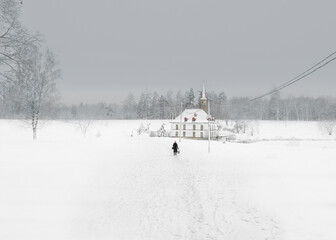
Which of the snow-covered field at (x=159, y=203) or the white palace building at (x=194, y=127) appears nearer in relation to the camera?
the snow-covered field at (x=159, y=203)

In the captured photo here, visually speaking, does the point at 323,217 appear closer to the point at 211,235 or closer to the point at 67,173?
the point at 211,235

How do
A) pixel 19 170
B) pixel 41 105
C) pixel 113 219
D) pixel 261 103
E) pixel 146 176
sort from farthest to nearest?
pixel 261 103, pixel 41 105, pixel 146 176, pixel 19 170, pixel 113 219

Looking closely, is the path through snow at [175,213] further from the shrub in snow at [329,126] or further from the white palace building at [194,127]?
the shrub in snow at [329,126]

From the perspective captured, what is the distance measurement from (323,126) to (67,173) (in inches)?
3162

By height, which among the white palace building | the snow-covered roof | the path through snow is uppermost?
the snow-covered roof

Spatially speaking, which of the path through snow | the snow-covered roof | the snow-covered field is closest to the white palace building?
the snow-covered roof

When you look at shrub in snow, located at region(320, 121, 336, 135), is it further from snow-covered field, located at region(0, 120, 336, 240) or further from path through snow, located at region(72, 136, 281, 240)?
path through snow, located at region(72, 136, 281, 240)

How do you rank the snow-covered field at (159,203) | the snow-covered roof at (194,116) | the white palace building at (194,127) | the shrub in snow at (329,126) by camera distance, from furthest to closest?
the shrub in snow at (329,126), the snow-covered roof at (194,116), the white palace building at (194,127), the snow-covered field at (159,203)

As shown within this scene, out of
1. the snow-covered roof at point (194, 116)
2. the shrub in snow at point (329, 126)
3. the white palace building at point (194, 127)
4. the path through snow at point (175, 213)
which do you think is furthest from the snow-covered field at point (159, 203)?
the shrub in snow at point (329, 126)

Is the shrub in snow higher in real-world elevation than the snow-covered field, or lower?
higher

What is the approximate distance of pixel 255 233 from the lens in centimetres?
672

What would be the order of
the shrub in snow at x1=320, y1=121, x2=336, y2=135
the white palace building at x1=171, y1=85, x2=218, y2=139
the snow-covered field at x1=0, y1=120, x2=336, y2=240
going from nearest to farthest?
the snow-covered field at x1=0, y1=120, x2=336, y2=240 → the white palace building at x1=171, y1=85, x2=218, y2=139 → the shrub in snow at x1=320, y1=121, x2=336, y2=135

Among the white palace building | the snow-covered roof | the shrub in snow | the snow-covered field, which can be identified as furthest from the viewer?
the shrub in snow

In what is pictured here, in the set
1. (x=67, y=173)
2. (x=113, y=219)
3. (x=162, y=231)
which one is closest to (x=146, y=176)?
(x=67, y=173)
